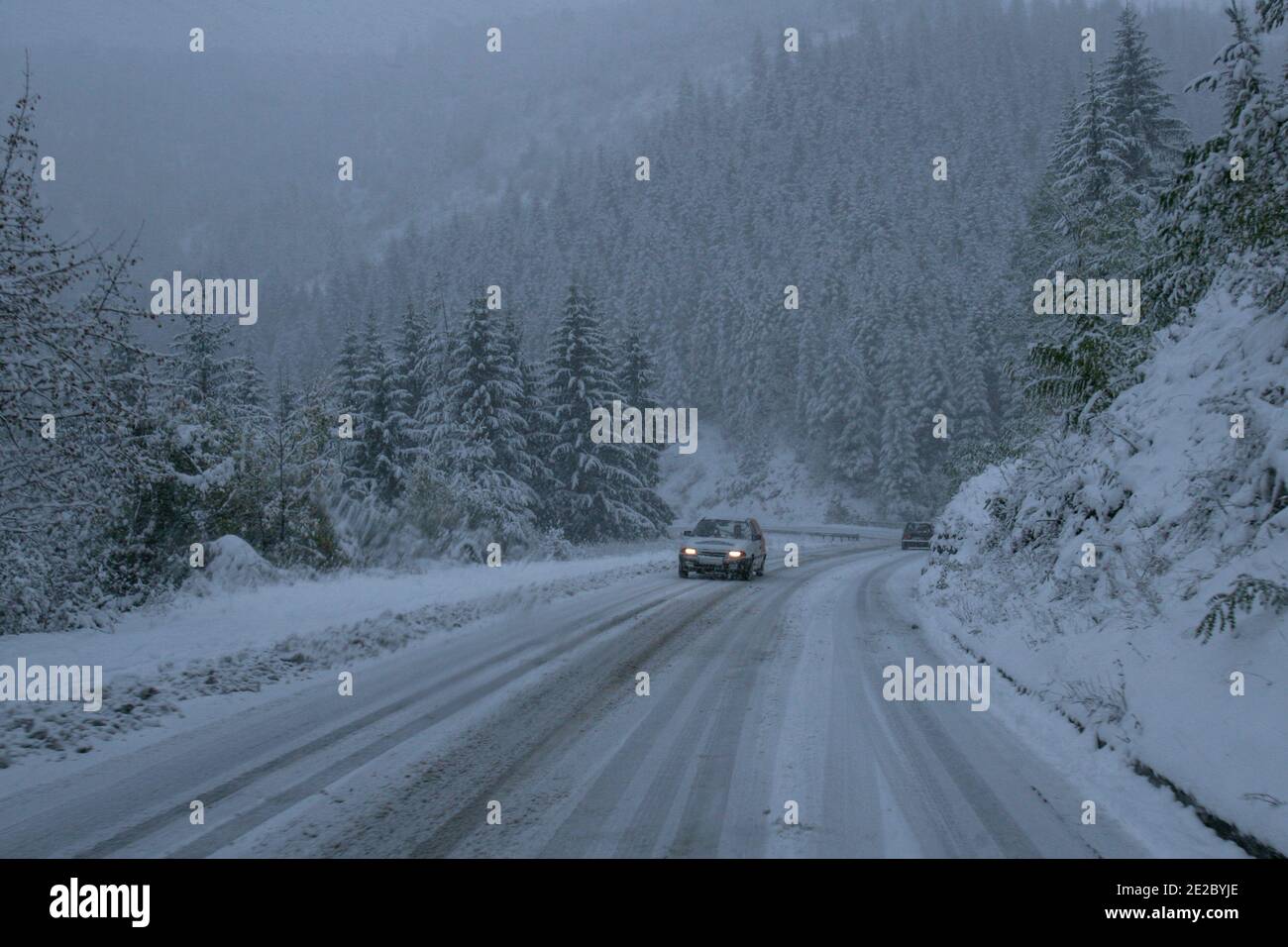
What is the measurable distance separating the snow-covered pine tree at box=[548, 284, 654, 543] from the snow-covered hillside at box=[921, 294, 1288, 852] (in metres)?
24.4

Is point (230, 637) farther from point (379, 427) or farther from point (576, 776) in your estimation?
point (379, 427)

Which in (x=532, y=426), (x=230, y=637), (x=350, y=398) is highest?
(x=350, y=398)

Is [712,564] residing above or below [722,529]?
below

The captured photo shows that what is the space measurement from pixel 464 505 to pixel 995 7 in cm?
22548

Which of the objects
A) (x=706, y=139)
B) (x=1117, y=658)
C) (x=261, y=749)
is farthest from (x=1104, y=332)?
(x=706, y=139)

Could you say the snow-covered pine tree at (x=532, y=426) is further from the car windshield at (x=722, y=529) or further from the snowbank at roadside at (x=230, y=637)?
the snowbank at roadside at (x=230, y=637)

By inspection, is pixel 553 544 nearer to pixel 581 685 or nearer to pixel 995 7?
pixel 581 685

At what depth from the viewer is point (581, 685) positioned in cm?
755

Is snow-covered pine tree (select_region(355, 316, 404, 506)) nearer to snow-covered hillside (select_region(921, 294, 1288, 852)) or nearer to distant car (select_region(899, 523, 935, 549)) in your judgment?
snow-covered hillside (select_region(921, 294, 1288, 852))

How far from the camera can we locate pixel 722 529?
71.8 feet

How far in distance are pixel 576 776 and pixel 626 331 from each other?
62.3 m

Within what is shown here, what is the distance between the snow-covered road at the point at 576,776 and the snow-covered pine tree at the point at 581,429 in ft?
86.0

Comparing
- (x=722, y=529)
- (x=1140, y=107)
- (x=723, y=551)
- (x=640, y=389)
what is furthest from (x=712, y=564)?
(x=1140, y=107)

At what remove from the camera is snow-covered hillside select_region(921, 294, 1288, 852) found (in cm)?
453
